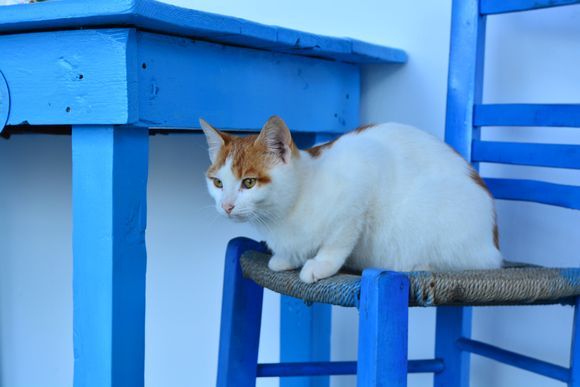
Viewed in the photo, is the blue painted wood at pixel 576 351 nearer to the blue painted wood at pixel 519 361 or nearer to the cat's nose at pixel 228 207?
the blue painted wood at pixel 519 361

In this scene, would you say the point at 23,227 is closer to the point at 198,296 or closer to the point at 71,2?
the point at 198,296

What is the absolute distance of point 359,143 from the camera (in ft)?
3.42

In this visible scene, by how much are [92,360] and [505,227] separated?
0.75m

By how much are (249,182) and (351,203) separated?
13 cm

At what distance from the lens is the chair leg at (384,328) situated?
31.5 inches

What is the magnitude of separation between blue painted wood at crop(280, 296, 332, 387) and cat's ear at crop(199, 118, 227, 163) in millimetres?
513

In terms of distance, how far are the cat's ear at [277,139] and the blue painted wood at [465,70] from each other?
0.38 metres

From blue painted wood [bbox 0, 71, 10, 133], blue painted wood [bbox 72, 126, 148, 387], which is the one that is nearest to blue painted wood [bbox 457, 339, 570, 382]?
blue painted wood [bbox 72, 126, 148, 387]

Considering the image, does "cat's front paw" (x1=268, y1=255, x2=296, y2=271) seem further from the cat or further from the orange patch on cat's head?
the orange patch on cat's head

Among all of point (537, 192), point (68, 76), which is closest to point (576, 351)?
point (537, 192)

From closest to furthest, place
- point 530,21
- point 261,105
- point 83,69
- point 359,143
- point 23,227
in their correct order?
point 83,69 → point 359,143 → point 261,105 → point 530,21 → point 23,227

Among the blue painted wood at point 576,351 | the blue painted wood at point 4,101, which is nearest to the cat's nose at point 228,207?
the blue painted wood at point 4,101

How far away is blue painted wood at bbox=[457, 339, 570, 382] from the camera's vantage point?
105 centimetres

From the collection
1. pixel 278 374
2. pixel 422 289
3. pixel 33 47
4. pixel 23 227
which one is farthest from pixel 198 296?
pixel 422 289
